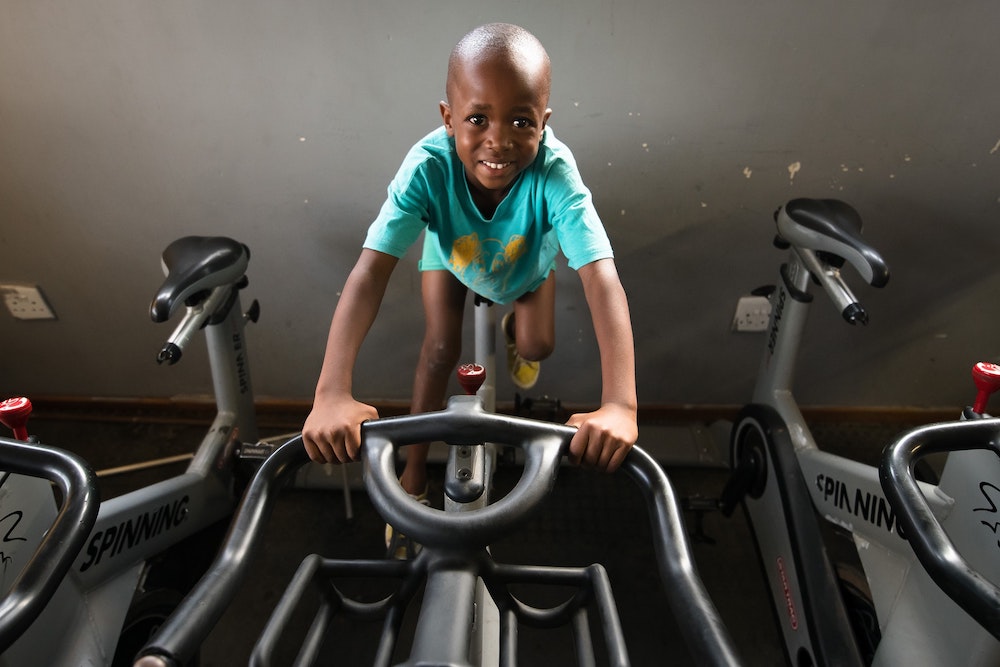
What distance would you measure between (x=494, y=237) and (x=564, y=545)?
2.66 feet

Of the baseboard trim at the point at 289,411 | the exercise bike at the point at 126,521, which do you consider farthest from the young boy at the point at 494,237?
the baseboard trim at the point at 289,411

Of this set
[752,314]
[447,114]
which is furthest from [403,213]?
[752,314]

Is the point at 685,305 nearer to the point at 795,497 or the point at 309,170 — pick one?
the point at 795,497

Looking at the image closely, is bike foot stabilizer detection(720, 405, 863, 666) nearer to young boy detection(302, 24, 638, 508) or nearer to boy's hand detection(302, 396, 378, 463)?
young boy detection(302, 24, 638, 508)

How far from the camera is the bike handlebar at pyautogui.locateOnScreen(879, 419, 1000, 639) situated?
48 cm

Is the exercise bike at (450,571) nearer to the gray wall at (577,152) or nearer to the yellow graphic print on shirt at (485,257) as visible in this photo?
the yellow graphic print on shirt at (485,257)

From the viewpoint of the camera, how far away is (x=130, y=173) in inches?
56.4

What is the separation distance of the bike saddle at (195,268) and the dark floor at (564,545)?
27.1 inches

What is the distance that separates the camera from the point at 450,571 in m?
0.52

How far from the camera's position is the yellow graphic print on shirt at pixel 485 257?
41.9 inches

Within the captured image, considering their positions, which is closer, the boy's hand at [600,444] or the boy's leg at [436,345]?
the boy's hand at [600,444]

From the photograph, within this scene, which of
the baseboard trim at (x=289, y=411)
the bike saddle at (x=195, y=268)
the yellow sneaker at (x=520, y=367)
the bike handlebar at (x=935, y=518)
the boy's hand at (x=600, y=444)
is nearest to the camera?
the bike handlebar at (x=935, y=518)

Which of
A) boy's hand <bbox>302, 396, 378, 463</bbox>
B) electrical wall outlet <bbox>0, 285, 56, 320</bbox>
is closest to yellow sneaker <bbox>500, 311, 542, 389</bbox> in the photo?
boy's hand <bbox>302, 396, 378, 463</bbox>

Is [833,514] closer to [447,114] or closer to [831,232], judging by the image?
[831,232]
